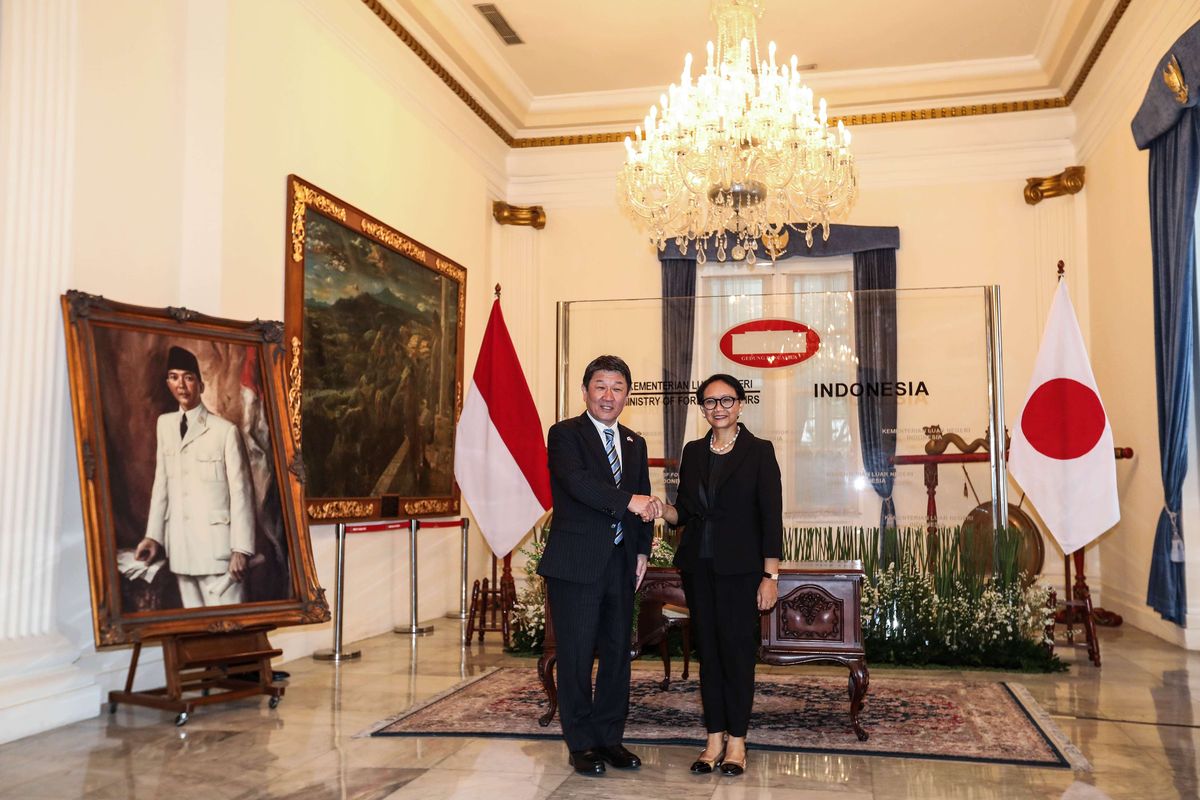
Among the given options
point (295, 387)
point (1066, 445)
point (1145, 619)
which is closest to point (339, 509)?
point (295, 387)

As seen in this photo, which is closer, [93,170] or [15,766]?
[15,766]

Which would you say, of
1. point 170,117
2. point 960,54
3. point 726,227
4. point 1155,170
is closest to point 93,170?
point 170,117

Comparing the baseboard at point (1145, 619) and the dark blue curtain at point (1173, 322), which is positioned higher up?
the dark blue curtain at point (1173, 322)

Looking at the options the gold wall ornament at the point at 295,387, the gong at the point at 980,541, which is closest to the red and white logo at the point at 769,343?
the gong at the point at 980,541

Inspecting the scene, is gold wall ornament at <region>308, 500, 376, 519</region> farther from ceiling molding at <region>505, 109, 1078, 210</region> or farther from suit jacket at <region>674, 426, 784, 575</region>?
ceiling molding at <region>505, 109, 1078, 210</region>

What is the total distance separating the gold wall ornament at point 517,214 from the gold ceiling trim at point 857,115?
0.66 meters

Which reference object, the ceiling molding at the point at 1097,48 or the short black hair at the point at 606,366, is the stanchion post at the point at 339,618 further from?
the ceiling molding at the point at 1097,48

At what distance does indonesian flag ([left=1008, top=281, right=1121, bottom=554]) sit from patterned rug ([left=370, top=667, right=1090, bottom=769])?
1491 millimetres

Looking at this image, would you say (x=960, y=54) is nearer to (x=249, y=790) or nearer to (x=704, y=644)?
(x=704, y=644)

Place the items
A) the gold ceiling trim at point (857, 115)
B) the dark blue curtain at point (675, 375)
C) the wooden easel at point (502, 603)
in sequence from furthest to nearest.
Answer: the gold ceiling trim at point (857, 115) < the wooden easel at point (502, 603) < the dark blue curtain at point (675, 375)

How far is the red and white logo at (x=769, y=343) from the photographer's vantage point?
6.53 meters

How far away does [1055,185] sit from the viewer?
916 cm

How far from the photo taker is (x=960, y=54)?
8969 millimetres

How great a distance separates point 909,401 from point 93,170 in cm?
471
